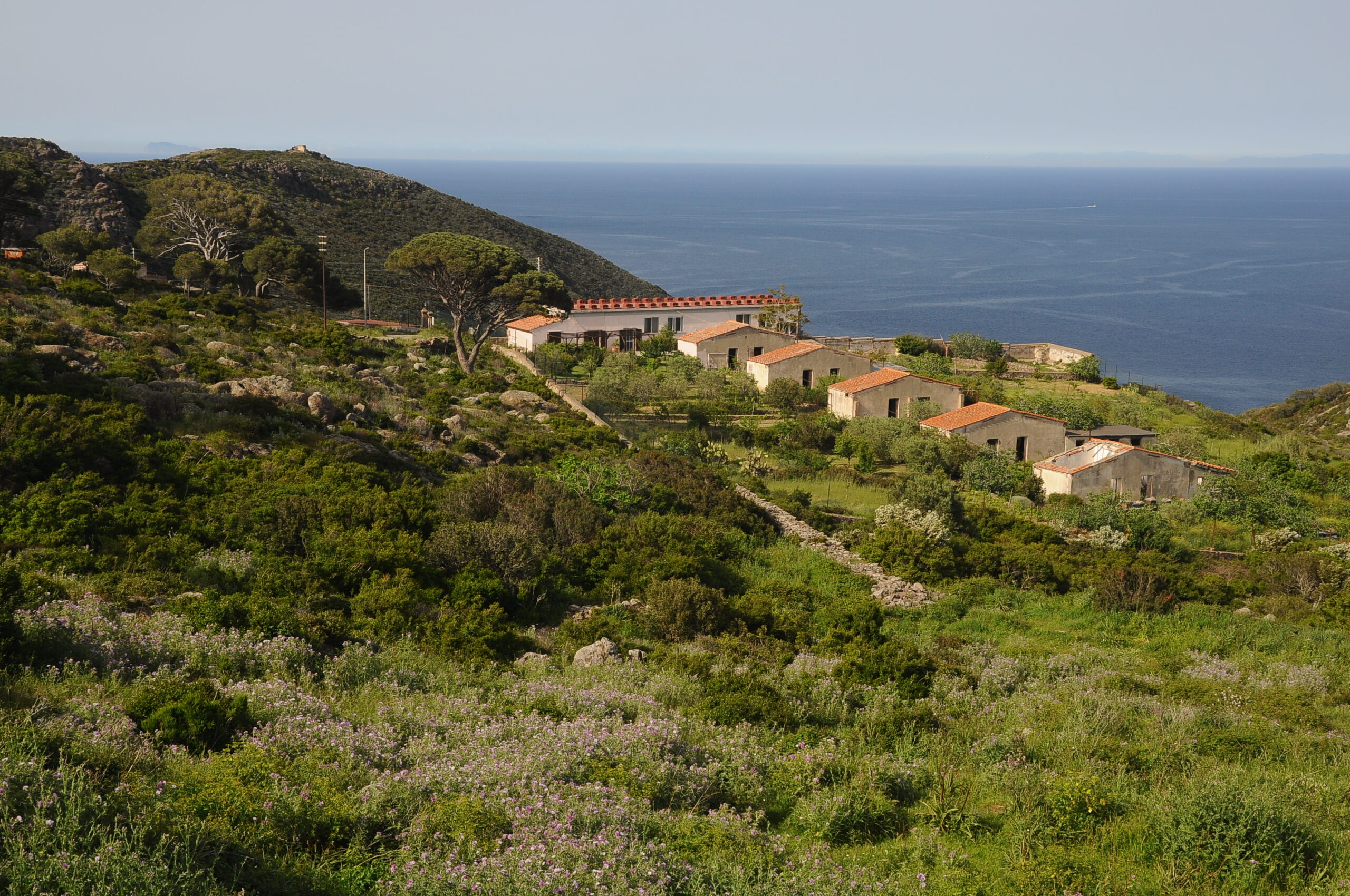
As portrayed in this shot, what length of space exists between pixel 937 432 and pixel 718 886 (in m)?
29.4

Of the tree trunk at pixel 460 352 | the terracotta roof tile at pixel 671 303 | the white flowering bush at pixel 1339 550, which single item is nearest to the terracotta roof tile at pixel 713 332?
the terracotta roof tile at pixel 671 303

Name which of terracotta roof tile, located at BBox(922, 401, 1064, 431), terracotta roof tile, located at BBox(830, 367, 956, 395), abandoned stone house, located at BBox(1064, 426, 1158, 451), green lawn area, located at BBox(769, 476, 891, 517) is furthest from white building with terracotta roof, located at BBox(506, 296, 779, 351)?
green lawn area, located at BBox(769, 476, 891, 517)

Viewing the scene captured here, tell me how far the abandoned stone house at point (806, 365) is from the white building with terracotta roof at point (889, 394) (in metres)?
3.59

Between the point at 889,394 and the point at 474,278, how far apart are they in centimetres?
1705

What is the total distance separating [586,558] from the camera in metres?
16.9

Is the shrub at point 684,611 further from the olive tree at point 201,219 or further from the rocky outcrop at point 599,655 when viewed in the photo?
the olive tree at point 201,219

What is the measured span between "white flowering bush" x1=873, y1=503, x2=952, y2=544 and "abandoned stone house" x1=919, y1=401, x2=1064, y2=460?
1072 cm

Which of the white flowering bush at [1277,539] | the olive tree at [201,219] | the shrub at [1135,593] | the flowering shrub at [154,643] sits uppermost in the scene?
the olive tree at [201,219]

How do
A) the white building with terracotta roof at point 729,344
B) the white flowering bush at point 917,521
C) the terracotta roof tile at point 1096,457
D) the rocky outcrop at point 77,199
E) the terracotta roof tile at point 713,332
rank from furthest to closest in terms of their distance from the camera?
1. the rocky outcrop at point 77,199
2. the terracotta roof tile at point 713,332
3. the white building with terracotta roof at point 729,344
4. the terracotta roof tile at point 1096,457
5. the white flowering bush at point 917,521

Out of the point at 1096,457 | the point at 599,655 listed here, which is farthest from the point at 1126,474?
the point at 599,655

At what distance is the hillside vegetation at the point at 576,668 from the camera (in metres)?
6.45

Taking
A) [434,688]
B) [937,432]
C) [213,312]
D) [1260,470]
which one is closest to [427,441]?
[213,312]

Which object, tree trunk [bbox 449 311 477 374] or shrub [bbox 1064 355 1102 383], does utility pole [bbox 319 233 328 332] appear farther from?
shrub [bbox 1064 355 1102 383]

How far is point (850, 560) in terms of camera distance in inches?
808
